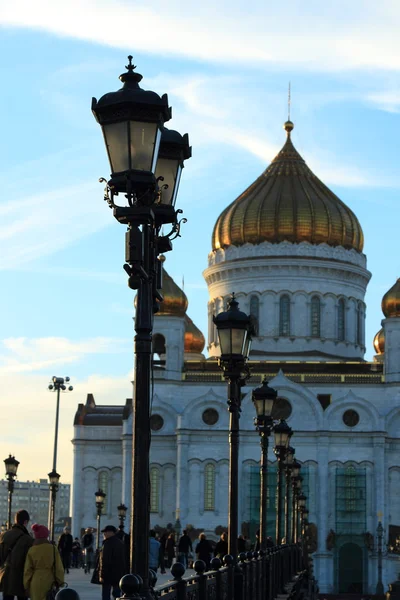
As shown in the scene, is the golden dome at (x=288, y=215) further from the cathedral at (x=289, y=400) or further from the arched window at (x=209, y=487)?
the arched window at (x=209, y=487)

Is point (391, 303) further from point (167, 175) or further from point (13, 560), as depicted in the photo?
point (167, 175)

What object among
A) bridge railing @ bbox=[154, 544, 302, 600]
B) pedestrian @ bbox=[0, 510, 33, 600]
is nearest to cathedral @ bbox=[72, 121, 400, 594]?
bridge railing @ bbox=[154, 544, 302, 600]

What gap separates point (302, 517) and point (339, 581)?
49.8 ft

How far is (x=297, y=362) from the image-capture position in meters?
70.6

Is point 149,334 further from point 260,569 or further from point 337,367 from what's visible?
point 337,367

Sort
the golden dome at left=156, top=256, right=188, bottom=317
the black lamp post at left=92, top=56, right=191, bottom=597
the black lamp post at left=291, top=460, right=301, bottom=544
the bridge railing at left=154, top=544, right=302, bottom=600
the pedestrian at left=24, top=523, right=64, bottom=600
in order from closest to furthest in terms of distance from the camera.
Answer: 1. the black lamp post at left=92, top=56, right=191, bottom=597
2. the bridge railing at left=154, top=544, right=302, bottom=600
3. the pedestrian at left=24, top=523, right=64, bottom=600
4. the black lamp post at left=291, top=460, right=301, bottom=544
5. the golden dome at left=156, top=256, right=188, bottom=317

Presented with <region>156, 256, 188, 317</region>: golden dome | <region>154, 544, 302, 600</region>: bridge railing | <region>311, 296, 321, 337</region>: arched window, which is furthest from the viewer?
<region>311, 296, 321, 337</region>: arched window

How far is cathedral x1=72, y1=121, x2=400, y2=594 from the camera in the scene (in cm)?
6738

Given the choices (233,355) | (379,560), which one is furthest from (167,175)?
(379,560)

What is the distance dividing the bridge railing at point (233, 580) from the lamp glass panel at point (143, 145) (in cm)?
334

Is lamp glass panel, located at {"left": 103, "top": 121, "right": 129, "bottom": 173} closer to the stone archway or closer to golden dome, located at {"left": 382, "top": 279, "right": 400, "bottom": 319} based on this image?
the stone archway

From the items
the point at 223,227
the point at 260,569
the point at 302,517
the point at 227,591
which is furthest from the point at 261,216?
the point at 227,591

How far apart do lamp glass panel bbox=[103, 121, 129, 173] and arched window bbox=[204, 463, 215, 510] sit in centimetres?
5764

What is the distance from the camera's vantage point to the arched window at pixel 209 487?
68000 mm
